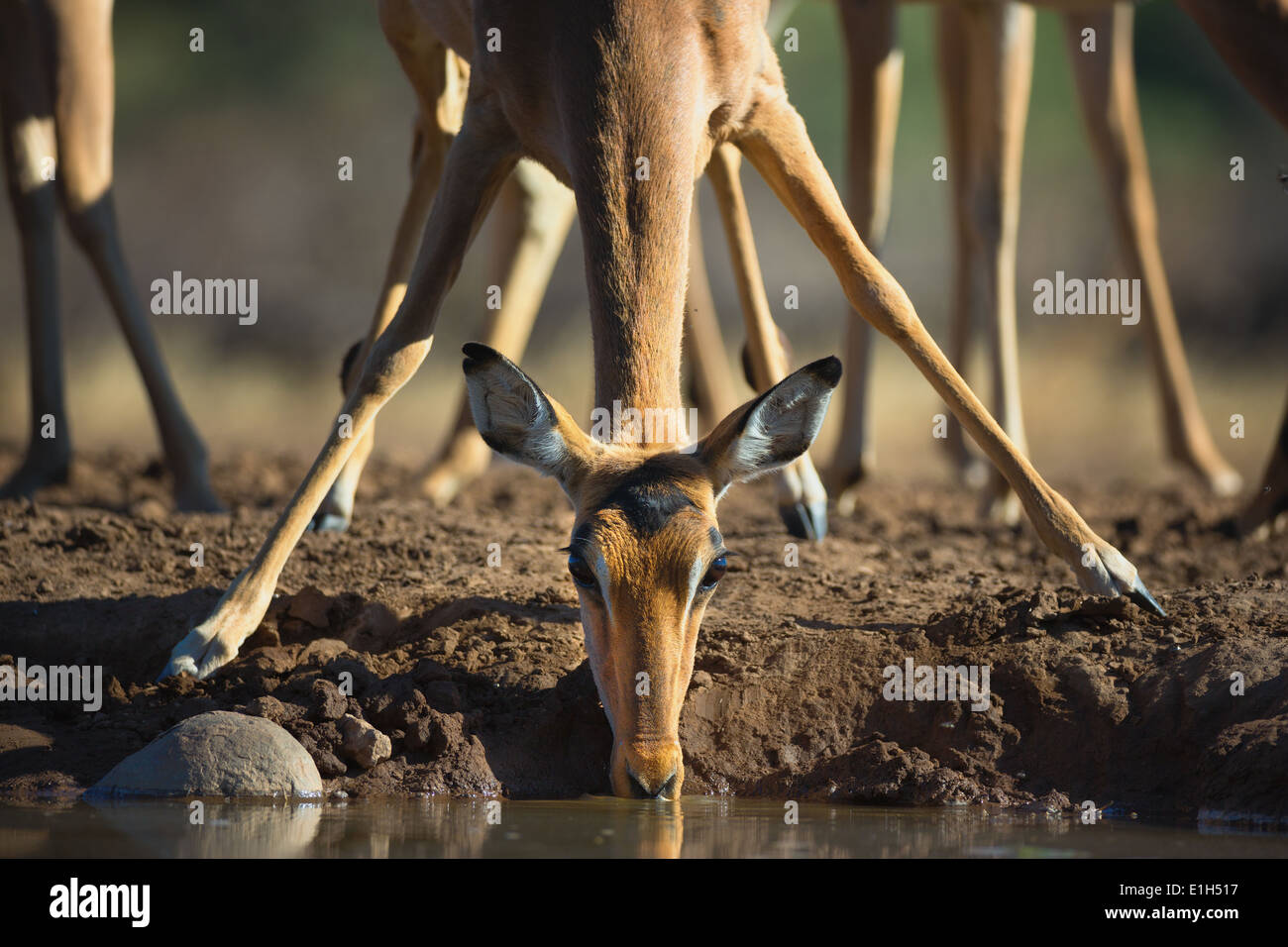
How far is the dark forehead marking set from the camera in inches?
219

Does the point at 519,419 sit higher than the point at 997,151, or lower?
lower

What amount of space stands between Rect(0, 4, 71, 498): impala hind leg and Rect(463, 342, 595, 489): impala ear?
18.0 ft

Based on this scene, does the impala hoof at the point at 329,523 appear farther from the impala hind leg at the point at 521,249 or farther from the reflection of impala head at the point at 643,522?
the reflection of impala head at the point at 643,522

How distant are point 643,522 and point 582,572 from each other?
27 centimetres

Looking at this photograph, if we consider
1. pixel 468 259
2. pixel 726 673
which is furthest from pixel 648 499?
pixel 468 259

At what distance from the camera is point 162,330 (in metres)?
17.6

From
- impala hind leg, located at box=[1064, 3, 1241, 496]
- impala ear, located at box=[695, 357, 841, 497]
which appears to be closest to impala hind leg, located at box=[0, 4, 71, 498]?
impala ear, located at box=[695, 357, 841, 497]

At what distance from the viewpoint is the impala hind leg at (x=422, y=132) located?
904 centimetres

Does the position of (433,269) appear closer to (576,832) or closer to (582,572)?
(582,572)

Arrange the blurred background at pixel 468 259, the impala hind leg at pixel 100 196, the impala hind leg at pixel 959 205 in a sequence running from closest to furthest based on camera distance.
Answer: the impala hind leg at pixel 100 196 < the impala hind leg at pixel 959 205 < the blurred background at pixel 468 259

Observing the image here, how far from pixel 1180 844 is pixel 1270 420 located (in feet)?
45.5

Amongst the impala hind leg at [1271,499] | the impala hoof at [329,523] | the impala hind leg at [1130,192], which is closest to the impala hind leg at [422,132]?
the impala hoof at [329,523]

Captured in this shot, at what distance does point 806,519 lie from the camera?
364 inches
